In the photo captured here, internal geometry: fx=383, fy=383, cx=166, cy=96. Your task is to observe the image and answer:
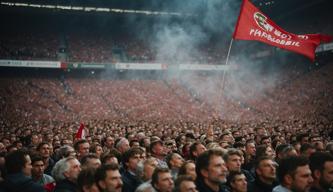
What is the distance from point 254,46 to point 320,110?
17.6m

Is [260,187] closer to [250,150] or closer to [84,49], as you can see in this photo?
[250,150]

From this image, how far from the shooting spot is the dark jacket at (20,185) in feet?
15.0

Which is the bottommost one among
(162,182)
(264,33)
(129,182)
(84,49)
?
(129,182)

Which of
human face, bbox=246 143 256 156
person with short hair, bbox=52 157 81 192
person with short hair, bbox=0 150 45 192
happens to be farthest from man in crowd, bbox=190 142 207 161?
person with short hair, bbox=0 150 45 192

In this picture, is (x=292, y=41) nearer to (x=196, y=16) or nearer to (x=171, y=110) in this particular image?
(x=171, y=110)

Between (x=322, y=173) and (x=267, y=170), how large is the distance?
2.22 ft

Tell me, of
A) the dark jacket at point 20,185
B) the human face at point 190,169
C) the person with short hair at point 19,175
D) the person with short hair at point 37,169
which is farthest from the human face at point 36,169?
the human face at point 190,169

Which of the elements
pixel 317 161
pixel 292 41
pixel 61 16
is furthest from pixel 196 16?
pixel 317 161

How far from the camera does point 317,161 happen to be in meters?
4.91

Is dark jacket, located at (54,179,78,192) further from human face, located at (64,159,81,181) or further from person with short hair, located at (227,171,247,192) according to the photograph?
person with short hair, located at (227,171,247,192)

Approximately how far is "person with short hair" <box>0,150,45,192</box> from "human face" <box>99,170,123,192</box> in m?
0.85

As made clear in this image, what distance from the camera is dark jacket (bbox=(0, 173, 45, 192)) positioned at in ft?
15.0

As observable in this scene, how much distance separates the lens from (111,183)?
4277mm

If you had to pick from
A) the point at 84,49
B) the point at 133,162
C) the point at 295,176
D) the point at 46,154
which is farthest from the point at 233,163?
the point at 84,49
